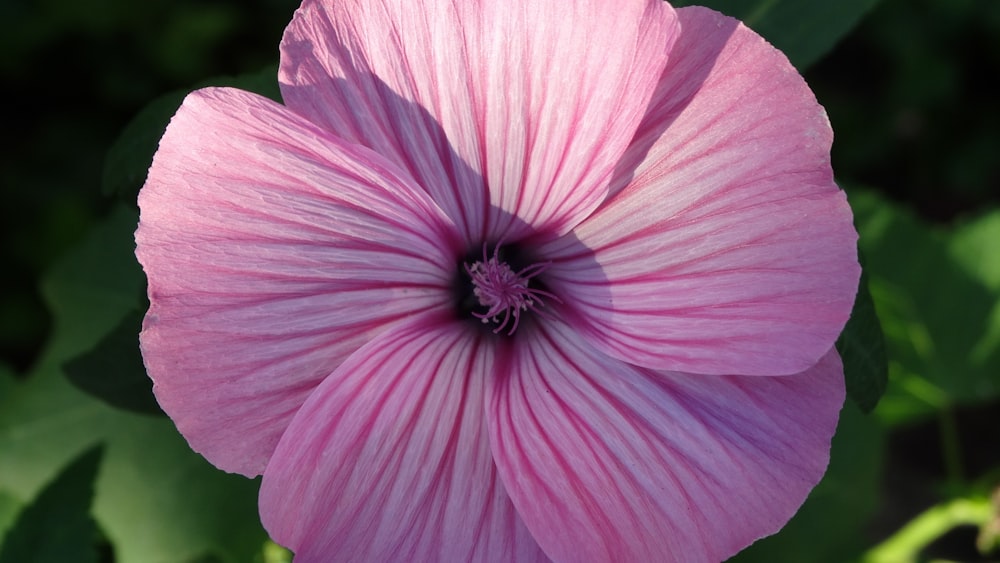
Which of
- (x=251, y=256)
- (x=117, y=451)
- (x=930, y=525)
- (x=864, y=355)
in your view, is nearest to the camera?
(x=251, y=256)

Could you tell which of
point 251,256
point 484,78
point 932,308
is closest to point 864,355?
point 484,78

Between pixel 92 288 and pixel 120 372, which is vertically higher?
pixel 120 372

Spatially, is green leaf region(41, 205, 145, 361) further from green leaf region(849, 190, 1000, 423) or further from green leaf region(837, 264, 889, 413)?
green leaf region(849, 190, 1000, 423)

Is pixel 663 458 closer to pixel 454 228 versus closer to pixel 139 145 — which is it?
pixel 454 228

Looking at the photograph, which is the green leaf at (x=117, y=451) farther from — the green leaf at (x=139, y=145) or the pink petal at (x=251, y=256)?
the pink petal at (x=251, y=256)

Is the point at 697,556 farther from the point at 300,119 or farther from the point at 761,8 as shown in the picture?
the point at 761,8

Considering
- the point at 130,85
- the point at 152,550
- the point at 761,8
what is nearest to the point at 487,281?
the point at 761,8
